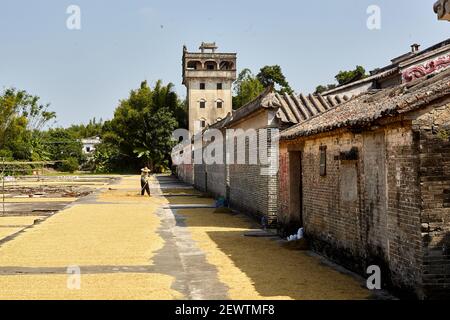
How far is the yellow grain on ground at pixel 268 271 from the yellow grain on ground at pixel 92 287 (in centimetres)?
102

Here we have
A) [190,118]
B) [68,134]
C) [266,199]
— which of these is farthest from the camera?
[68,134]

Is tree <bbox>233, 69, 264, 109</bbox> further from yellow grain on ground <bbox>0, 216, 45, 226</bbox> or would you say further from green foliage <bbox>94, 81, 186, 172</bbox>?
yellow grain on ground <bbox>0, 216, 45, 226</bbox>

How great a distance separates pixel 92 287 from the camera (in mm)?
8289

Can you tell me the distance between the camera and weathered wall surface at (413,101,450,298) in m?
6.96

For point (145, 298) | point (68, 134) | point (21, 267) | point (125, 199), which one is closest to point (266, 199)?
point (21, 267)

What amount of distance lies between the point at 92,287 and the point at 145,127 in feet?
200

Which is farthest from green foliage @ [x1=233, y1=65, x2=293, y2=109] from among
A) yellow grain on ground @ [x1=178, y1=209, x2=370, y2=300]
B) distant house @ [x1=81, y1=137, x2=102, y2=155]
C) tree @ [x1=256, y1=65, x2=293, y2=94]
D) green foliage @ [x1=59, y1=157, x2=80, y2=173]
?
yellow grain on ground @ [x1=178, y1=209, x2=370, y2=300]

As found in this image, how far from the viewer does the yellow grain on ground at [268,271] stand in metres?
7.88

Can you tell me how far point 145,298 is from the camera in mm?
7594

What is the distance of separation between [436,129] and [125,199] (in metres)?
21.0
